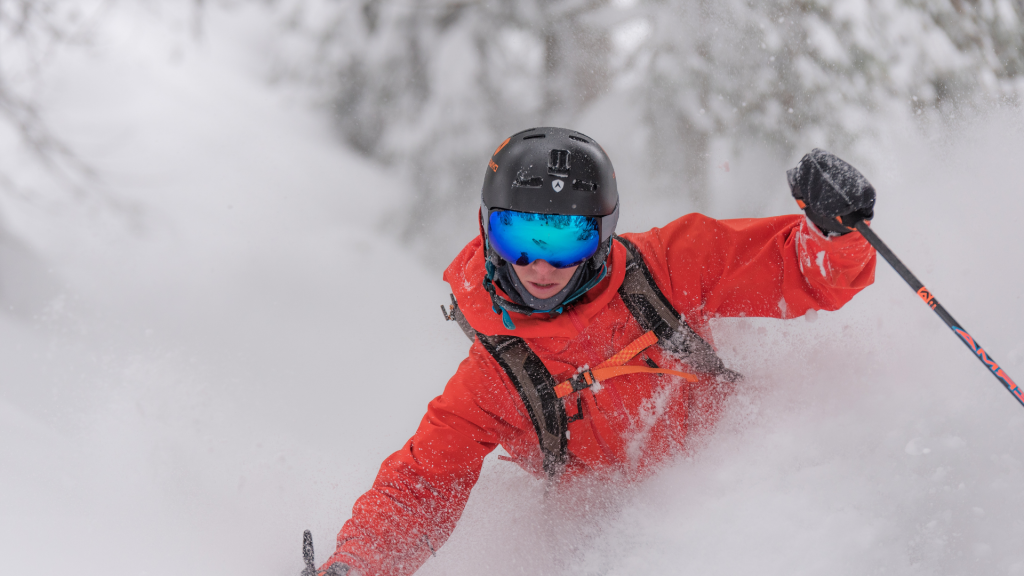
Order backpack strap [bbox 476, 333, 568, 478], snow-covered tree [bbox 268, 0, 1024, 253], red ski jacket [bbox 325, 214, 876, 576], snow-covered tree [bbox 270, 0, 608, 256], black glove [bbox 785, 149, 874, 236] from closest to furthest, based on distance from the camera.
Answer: black glove [bbox 785, 149, 874, 236]
red ski jacket [bbox 325, 214, 876, 576]
backpack strap [bbox 476, 333, 568, 478]
snow-covered tree [bbox 268, 0, 1024, 253]
snow-covered tree [bbox 270, 0, 608, 256]

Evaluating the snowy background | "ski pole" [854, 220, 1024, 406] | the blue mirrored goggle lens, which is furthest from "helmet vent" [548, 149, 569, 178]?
the snowy background

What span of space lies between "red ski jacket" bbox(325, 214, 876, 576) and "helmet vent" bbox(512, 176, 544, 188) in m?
0.31

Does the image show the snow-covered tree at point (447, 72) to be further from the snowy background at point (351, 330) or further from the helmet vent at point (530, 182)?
the helmet vent at point (530, 182)

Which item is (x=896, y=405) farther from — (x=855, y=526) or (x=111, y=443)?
(x=111, y=443)

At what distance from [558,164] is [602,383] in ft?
2.44

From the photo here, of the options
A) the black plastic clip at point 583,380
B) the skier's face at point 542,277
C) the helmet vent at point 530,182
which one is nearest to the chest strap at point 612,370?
the black plastic clip at point 583,380

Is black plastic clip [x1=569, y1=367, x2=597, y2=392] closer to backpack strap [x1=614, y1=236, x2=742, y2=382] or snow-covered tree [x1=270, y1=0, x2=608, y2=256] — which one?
backpack strap [x1=614, y1=236, x2=742, y2=382]

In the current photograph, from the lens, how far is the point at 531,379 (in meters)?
1.84

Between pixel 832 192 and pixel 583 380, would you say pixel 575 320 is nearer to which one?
pixel 583 380

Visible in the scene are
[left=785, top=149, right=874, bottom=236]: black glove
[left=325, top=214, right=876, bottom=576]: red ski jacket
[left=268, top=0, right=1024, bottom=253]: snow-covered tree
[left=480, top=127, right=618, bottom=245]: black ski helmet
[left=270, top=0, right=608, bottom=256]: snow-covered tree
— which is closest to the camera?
[left=785, top=149, right=874, bottom=236]: black glove

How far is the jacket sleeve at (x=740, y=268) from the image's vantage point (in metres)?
1.67

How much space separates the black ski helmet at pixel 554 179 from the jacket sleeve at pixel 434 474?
1.83ft

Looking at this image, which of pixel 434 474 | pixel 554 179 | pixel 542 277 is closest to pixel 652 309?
pixel 542 277

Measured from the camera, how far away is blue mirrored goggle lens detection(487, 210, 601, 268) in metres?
1.64
